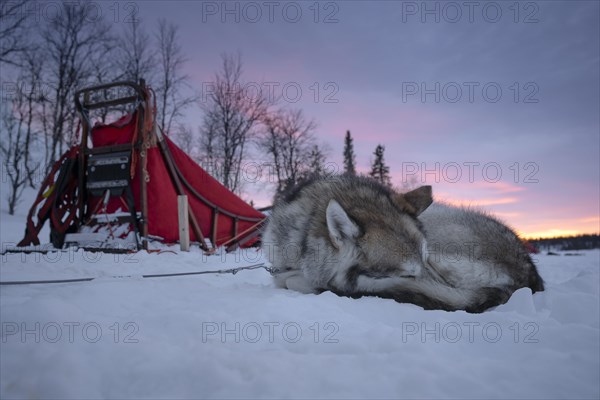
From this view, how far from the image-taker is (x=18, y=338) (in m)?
1.34

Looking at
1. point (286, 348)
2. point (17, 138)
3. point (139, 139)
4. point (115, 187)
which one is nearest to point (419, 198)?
point (286, 348)

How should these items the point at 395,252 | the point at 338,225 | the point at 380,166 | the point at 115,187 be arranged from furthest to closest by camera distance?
the point at 380,166
the point at 115,187
the point at 338,225
the point at 395,252

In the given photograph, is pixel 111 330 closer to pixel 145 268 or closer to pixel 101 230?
pixel 145 268

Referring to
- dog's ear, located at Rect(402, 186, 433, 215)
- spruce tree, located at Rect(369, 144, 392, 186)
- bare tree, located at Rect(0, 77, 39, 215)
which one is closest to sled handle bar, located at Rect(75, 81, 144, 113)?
dog's ear, located at Rect(402, 186, 433, 215)

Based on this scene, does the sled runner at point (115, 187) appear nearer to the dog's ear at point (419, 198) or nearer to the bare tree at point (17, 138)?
the dog's ear at point (419, 198)

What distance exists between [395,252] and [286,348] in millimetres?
1202

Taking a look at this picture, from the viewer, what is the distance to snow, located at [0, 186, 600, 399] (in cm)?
107

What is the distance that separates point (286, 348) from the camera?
1.38m

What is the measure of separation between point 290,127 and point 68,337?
967 inches

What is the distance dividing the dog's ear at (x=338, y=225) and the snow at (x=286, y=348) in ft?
1.48

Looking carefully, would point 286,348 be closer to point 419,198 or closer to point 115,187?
point 419,198

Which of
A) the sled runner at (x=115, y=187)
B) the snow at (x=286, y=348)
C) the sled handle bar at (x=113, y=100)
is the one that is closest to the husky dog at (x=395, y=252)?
the snow at (x=286, y=348)

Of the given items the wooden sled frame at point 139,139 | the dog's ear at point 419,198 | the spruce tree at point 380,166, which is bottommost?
the dog's ear at point 419,198

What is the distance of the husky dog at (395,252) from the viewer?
2.24m
